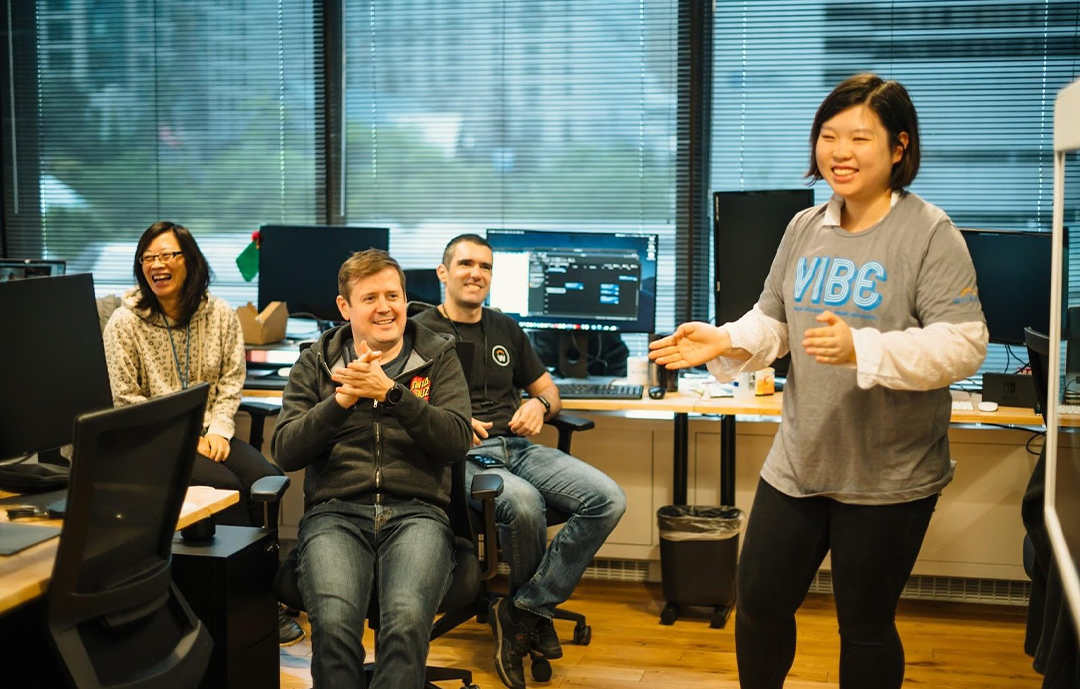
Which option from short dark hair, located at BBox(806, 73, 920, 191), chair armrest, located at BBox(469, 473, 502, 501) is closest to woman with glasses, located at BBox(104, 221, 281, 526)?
chair armrest, located at BBox(469, 473, 502, 501)

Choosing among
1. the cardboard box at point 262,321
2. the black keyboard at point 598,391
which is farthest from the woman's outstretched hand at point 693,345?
the cardboard box at point 262,321

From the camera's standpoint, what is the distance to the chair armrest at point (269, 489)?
2.67 metres

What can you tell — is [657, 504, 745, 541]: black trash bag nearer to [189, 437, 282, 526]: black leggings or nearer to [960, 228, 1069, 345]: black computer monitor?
[960, 228, 1069, 345]: black computer monitor

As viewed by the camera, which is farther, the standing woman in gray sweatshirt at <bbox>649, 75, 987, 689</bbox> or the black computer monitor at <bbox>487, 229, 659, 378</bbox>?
the black computer monitor at <bbox>487, 229, 659, 378</bbox>

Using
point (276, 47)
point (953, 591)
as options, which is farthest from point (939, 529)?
point (276, 47)

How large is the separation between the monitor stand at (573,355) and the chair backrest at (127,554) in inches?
80.7

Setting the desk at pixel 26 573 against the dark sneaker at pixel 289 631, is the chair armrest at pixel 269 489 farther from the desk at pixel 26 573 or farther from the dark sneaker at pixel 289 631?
the dark sneaker at pixel 289 631

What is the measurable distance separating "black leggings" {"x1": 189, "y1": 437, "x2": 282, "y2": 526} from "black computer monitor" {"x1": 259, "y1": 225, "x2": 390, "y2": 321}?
721mm

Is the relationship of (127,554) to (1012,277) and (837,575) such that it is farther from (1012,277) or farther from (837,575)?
(1012,277)

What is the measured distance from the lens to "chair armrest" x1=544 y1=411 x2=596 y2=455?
348 cm

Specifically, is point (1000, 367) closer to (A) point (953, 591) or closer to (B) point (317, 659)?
(A) point (953, 591)

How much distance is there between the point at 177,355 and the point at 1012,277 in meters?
2.73

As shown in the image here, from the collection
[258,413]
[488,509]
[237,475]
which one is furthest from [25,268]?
[488,509]

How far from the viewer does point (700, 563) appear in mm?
3625
